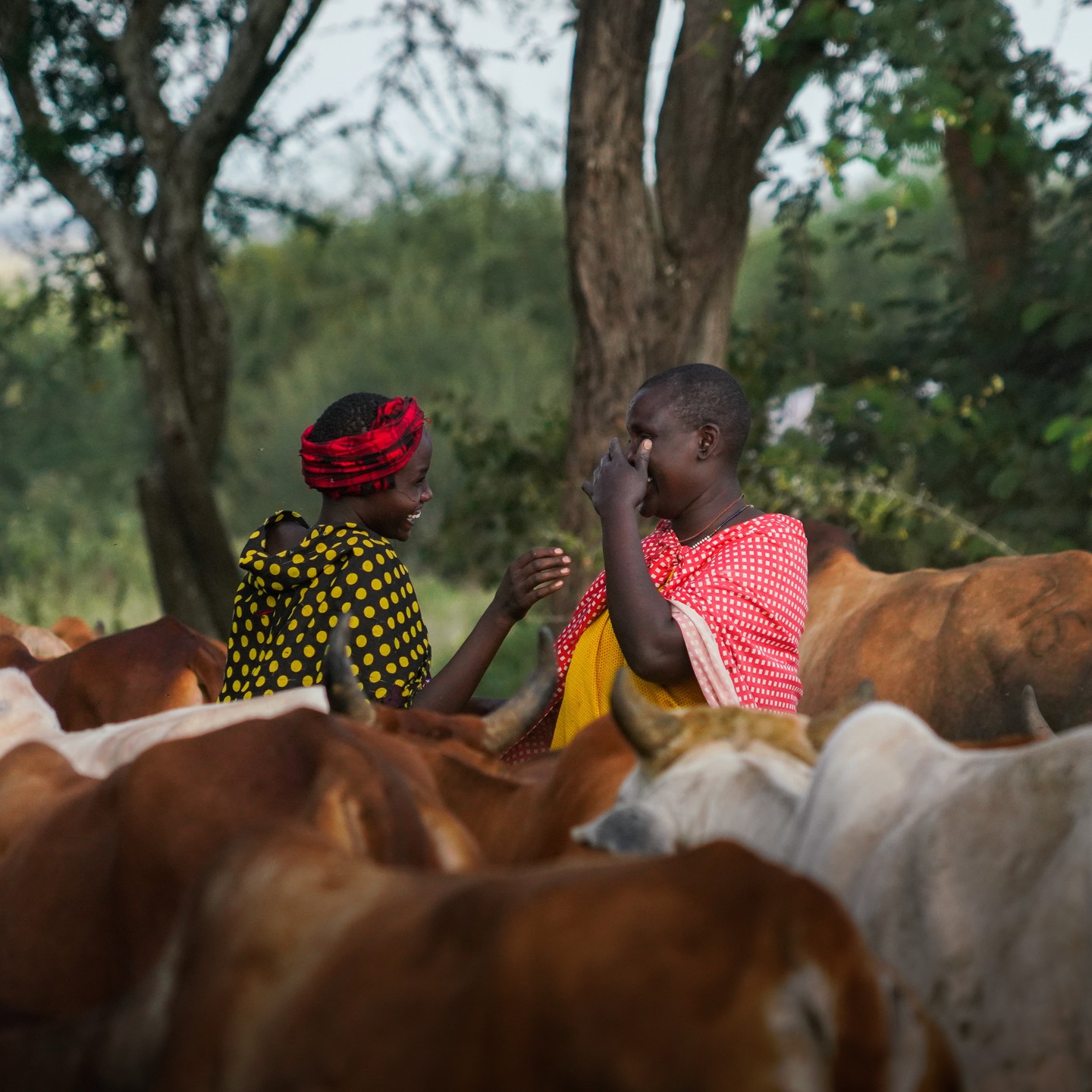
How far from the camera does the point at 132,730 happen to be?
131 inches

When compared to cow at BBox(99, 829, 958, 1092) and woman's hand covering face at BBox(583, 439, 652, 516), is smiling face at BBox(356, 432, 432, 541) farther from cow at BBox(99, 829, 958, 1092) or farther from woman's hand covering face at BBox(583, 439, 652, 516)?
cow at BBox(99, 829, 958, 1092)

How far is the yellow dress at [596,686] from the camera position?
3594 mm

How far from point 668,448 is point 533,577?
0.48 metres

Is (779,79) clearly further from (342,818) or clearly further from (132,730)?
(342,818)

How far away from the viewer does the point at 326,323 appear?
32406mm

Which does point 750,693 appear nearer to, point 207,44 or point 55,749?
point 55,749

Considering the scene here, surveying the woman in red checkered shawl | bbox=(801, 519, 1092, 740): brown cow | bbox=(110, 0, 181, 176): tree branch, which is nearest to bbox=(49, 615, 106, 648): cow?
bbox=(110, 0, 181, 176): tree branch

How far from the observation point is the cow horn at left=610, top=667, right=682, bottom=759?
2.46 meters

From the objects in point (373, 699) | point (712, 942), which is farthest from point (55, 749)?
point (712, 942)

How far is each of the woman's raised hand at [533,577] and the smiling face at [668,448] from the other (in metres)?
0.30

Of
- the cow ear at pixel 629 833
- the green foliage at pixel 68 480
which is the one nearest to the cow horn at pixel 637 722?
the cow ear at pixel 629 833

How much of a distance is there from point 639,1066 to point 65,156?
7.67m

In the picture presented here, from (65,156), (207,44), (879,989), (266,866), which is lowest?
(879,989)

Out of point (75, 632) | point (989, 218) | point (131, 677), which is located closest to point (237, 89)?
point (75, 632)
